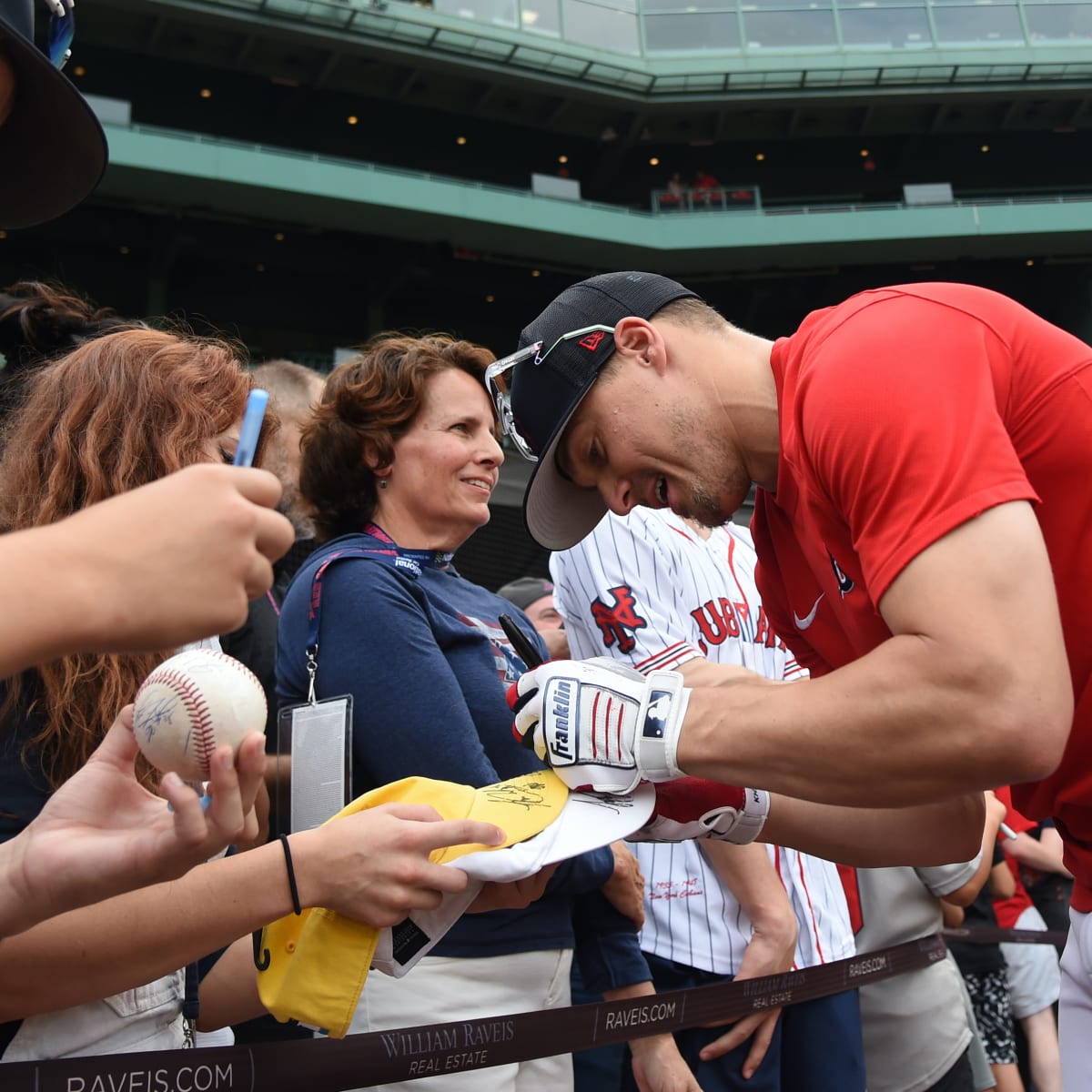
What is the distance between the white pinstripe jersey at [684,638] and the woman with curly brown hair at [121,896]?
116 cm

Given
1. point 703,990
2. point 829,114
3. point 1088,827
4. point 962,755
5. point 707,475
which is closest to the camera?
point 962,755

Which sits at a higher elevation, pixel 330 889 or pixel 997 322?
pixel 997 322

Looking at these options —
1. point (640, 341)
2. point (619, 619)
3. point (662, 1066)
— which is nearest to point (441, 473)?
point (619, 619)

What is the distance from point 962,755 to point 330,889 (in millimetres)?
1088

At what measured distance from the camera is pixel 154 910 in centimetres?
184

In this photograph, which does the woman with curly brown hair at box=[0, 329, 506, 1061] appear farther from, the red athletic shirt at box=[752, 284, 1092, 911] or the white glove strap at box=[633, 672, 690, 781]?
the red athletic shirt at box=[752, 284, 1092, 911]

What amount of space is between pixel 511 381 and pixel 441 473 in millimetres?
338

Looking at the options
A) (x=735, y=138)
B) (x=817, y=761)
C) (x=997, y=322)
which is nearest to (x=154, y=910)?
(x=817, y=761)

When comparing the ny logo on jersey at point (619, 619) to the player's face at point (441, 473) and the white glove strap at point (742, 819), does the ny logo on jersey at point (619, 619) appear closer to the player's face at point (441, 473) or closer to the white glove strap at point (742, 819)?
the player's face at point (441, 473)

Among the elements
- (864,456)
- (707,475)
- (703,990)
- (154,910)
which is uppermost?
(864,456)

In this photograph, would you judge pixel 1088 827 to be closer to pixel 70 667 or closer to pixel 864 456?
pixel 864 456

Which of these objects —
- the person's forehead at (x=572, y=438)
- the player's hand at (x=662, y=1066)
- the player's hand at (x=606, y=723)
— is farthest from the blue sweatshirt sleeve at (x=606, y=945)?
the person's forehead at (x=572, y=438)

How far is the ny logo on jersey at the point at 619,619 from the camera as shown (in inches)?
122

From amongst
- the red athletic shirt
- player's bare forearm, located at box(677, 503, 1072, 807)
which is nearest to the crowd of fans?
player's bare forearm, located at box(677, 503, 1072, 807)
